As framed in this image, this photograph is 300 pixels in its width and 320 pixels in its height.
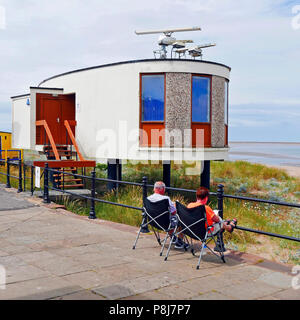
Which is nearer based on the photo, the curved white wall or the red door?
the curved white wall

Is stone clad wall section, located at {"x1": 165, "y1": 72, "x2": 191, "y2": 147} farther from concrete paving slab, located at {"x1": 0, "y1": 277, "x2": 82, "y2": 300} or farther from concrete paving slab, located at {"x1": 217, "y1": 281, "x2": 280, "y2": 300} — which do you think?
concrete paving slab, located at {"x1": 0, "y1": 277, "x2": 82, "y2": 300}

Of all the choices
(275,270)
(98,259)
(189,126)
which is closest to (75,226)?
(98,259)

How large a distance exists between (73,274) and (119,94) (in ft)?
36.9

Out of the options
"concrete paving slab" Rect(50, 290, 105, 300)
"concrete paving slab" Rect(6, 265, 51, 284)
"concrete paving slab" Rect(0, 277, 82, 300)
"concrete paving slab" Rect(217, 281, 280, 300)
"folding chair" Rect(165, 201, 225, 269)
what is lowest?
"concrete paving slab" Rect(217, 281, 280, 300)

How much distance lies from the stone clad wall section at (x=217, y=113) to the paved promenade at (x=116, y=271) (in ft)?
26.5

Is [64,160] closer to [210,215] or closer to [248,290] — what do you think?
[210,215]

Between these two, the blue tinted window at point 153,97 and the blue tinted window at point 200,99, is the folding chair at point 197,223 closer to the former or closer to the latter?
the blue tinted window at point 153,97

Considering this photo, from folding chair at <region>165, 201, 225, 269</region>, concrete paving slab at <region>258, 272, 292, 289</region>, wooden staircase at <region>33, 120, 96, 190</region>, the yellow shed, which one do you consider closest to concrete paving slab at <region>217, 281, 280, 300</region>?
concrete paving slab at <region>258, 272, 292, 289</region>

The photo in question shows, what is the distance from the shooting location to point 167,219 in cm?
725

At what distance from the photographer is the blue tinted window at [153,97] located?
15.5 meters

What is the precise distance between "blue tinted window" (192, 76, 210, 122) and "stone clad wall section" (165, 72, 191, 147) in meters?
0.36

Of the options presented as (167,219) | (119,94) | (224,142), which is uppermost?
(119,94)

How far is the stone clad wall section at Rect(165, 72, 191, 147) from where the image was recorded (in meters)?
15.3
